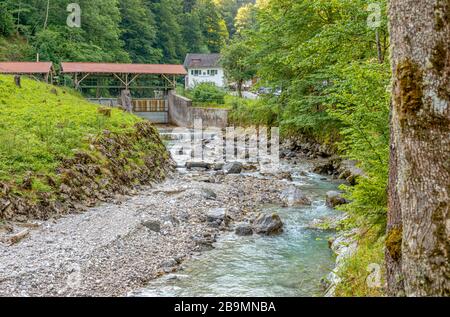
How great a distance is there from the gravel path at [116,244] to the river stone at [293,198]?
44cm

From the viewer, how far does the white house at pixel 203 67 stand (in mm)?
57875

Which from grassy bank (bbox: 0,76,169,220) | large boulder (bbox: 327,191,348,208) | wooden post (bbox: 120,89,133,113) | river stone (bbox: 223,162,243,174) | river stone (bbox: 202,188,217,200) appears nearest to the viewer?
grassy bank (bbox: 0,76,169,220)

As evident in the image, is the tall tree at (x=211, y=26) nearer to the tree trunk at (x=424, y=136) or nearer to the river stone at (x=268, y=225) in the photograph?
the river stone at (x=268, y=225)

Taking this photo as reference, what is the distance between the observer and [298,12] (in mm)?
20688

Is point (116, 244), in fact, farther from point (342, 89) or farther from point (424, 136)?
point (424, 136)

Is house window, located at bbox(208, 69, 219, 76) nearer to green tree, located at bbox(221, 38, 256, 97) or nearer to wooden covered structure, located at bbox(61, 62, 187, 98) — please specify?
wooden covered structure, located at bbox(61, 62, 187, 98)

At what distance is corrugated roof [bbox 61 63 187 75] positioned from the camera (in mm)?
36781

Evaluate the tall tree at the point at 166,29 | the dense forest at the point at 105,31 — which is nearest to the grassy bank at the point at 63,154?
the dense forest at the point at 105,31

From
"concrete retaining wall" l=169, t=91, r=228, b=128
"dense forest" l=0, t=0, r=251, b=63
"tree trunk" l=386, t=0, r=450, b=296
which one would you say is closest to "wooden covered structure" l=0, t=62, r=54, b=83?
"dense forest" l=0, t=0, r=251, b=63

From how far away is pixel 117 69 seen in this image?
38750mm

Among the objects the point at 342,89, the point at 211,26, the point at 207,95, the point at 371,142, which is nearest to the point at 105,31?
the point at 207,95

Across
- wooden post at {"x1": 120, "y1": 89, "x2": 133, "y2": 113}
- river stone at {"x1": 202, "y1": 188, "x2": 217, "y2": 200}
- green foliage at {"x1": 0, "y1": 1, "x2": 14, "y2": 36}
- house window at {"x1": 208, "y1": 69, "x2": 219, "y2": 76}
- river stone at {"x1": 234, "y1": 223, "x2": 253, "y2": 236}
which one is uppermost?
green foliage at {"x1": 0, "y1": 1, "x2": 14, "y2": 36}

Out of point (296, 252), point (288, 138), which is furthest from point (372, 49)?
point (288, 138)

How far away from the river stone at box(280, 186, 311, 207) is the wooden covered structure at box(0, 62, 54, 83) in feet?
77.3
